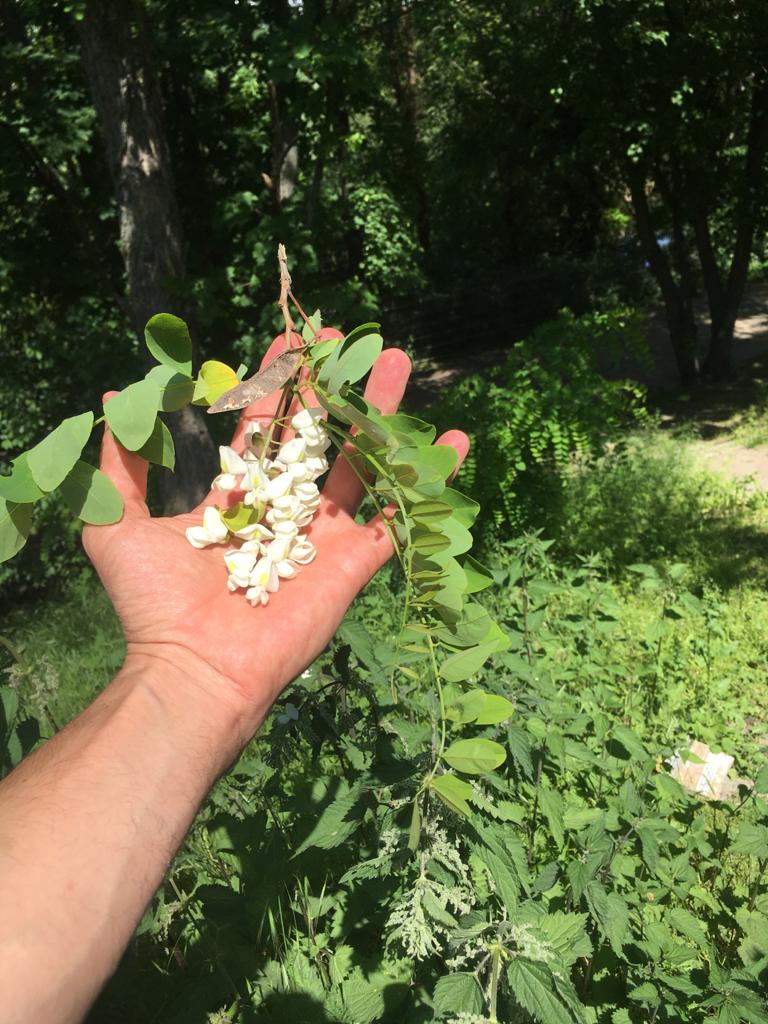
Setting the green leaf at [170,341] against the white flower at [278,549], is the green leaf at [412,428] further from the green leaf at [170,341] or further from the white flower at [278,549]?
the green leaf at [170,341]

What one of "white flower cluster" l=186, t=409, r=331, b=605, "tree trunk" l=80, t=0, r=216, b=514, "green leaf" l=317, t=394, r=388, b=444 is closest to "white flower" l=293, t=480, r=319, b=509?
"white flower cluster" l=186, t=409, r=331, b=605

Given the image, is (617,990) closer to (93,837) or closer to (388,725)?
(388,725)

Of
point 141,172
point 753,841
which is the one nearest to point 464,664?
point 753,841

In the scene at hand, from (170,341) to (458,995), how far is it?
1271mm

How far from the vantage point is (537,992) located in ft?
4.00

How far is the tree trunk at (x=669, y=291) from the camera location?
859 cm

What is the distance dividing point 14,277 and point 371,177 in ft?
14.9

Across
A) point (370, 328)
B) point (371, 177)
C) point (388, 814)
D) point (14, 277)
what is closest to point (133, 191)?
point (14, 277)

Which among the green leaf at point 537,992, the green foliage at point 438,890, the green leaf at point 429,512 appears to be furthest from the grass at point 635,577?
the green leaf at point 537,992

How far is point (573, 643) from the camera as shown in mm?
3635

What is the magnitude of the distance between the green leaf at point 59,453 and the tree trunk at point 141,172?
15.0 ft

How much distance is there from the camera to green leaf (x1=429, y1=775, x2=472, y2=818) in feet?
4.14

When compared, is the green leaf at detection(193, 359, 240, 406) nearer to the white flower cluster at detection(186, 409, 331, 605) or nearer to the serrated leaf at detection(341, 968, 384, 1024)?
the white flower cluster at detection(186, 409, 331, 605)

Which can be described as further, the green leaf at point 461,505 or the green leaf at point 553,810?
the green leaf at point 553,810
